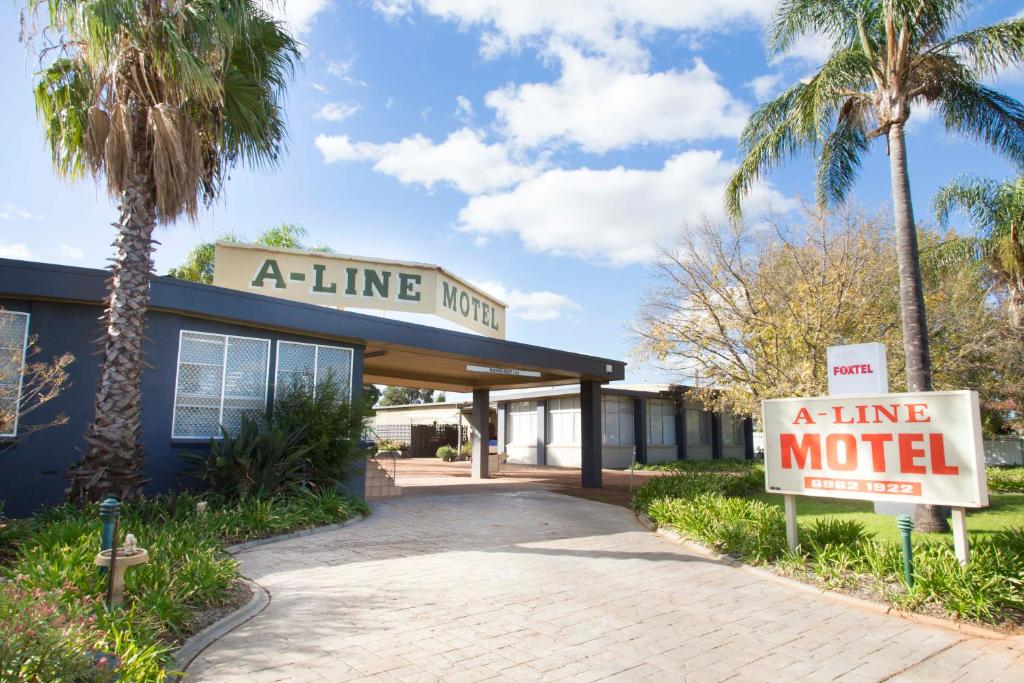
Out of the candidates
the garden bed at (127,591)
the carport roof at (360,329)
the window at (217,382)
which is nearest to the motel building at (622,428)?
the carport roof at (360,329)

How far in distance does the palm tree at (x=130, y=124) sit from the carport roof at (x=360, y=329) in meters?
0.74

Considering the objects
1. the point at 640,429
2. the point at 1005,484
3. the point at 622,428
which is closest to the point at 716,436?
the point at 640,429

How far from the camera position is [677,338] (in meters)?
17.4

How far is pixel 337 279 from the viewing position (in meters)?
14.4

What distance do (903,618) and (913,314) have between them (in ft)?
18.5

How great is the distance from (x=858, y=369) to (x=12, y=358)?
38.4 feet

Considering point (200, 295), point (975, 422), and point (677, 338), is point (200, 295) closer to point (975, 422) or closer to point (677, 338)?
point (975, 422)

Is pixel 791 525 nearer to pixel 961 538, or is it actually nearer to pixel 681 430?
pixel 961 538

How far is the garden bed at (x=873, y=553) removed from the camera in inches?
238

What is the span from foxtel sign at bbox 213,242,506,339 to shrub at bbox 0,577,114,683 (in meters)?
10.0

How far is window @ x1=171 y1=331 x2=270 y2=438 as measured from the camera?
10.2m

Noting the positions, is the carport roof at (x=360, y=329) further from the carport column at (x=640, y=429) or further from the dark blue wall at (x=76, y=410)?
the carport column at (x=640, y=429)

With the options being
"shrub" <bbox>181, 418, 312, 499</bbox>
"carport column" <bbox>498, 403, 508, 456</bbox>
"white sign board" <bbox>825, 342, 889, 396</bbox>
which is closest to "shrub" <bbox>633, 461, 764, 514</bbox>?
"white sign board" <bbox>825, 342, 889, 396</bbox>

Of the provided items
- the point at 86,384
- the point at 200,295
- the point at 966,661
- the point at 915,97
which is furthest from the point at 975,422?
the point at 86,384
